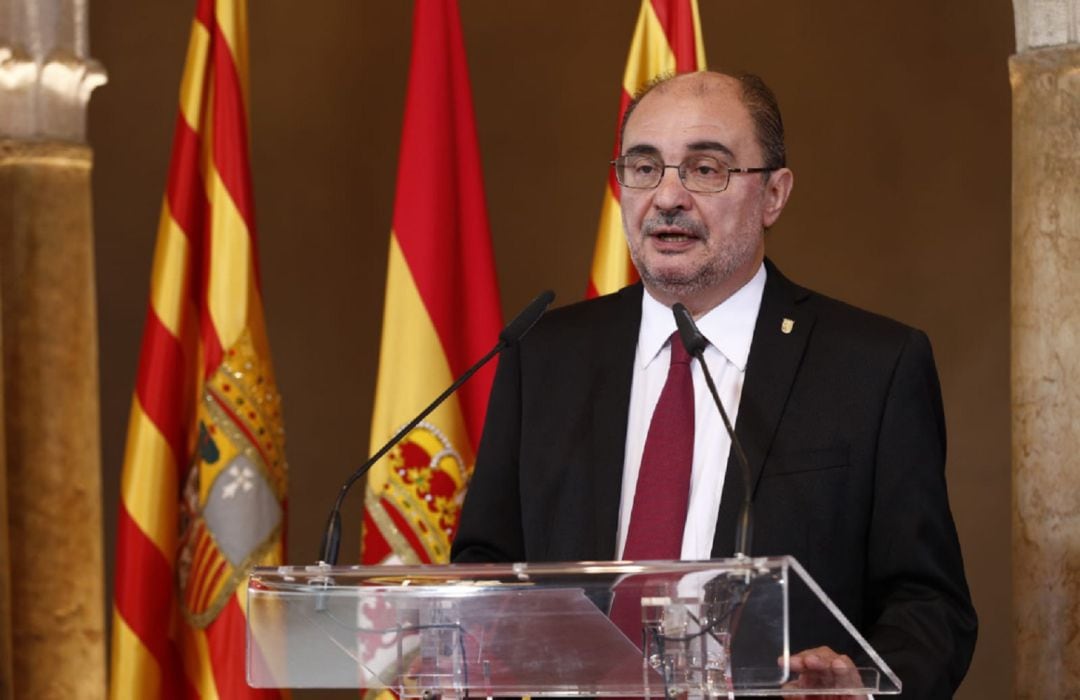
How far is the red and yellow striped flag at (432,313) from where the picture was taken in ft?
14.0

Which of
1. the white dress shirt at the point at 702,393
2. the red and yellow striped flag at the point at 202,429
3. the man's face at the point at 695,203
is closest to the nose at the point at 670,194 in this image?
the man's face at the point at 695,203

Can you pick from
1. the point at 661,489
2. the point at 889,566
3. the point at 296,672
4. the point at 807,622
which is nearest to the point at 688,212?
the point at 661,489

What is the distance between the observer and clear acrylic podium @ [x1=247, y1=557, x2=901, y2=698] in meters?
2.06

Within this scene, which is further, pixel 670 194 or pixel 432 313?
pixel 432 313

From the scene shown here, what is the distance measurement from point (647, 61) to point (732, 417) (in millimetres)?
1758

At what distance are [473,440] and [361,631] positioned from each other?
7.12 feet

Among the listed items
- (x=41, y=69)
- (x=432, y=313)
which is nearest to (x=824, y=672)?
(x=432, y=313)

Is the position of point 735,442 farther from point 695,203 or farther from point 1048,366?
point 1048,366

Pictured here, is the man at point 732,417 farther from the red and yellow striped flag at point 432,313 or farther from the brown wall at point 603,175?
the brown wall at point 603,175

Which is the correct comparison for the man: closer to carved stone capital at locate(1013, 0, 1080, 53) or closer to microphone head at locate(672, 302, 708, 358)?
microphone head at locate(672, 302, 708, 358)

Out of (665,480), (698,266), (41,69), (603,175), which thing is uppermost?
(41,69)

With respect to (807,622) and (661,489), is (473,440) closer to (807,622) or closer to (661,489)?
(661,489)

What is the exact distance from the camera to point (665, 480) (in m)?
2.84

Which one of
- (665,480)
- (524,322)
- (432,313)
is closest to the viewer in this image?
(524,322)
